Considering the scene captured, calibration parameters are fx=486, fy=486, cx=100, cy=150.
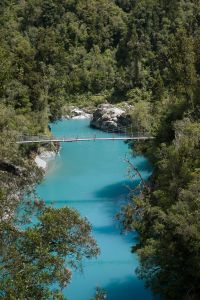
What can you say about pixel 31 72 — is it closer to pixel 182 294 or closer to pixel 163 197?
pixel 163 197

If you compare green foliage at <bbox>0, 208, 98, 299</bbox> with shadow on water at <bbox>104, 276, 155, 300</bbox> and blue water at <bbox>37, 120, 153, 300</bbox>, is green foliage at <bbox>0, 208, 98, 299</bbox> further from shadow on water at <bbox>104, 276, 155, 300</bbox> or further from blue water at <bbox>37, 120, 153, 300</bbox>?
Answer: blue water at <bbox>37, 120, 153, 300</bbox>

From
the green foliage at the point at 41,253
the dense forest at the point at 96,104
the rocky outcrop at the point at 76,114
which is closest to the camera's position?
the green foliage at the point at 41,253

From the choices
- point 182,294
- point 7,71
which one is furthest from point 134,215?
point 7,71

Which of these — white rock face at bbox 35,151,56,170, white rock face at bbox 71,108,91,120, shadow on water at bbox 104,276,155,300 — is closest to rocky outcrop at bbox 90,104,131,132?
white rock face at bbox 71,108,91,120

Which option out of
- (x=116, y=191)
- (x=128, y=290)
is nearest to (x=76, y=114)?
(x=116, y=191)

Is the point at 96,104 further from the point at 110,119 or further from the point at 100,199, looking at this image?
the point at 100,199

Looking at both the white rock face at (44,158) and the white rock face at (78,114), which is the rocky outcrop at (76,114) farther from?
the white rock face at (44,158)

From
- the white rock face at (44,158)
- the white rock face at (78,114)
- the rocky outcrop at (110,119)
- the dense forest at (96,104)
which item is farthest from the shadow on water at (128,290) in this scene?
the white rock face at (78,114)
